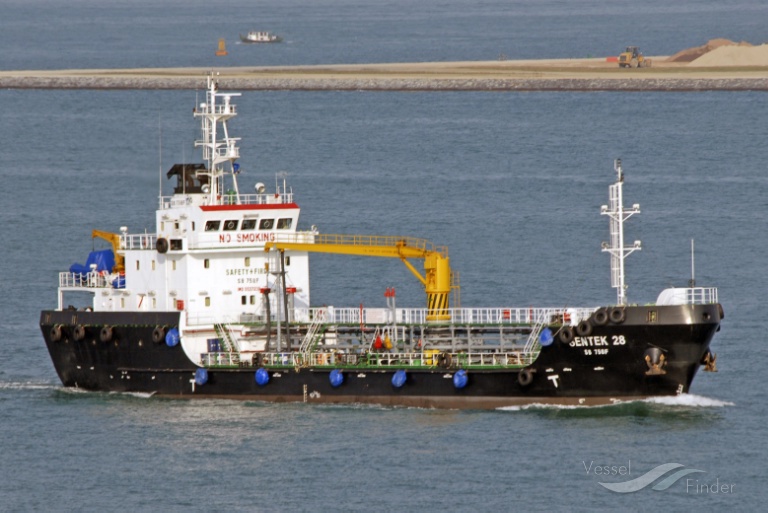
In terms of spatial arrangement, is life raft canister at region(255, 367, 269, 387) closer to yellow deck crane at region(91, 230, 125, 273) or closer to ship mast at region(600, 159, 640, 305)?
yellow deck crane at region(91, 230, 125, 273)

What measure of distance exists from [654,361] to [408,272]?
2674 cm

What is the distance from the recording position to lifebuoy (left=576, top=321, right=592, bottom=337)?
4745 centimetres

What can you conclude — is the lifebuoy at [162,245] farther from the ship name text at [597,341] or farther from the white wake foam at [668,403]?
the ship name text at [597,341]

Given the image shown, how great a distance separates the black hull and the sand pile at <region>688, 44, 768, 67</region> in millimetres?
118810

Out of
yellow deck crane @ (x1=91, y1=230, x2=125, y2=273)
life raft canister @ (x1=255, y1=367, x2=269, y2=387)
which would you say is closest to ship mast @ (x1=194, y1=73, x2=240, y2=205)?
yellow deck crane @ (x1=91, y1=230, x2=125, y2=273)

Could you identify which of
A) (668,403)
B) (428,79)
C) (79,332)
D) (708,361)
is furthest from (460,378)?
(428,79)

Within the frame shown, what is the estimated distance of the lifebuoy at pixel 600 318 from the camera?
47.3m

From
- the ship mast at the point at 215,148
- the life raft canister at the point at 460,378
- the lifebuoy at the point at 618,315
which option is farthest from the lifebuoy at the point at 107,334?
the lifebuoy at the point at 618,315

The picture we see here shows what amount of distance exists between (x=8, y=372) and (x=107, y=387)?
432cm

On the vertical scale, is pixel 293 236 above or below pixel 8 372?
above

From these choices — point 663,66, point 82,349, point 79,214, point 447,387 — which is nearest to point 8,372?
point 82,349

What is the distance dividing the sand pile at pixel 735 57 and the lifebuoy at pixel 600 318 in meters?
121

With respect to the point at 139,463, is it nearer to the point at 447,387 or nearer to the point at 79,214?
the point at 447,387

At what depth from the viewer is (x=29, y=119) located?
436ft
